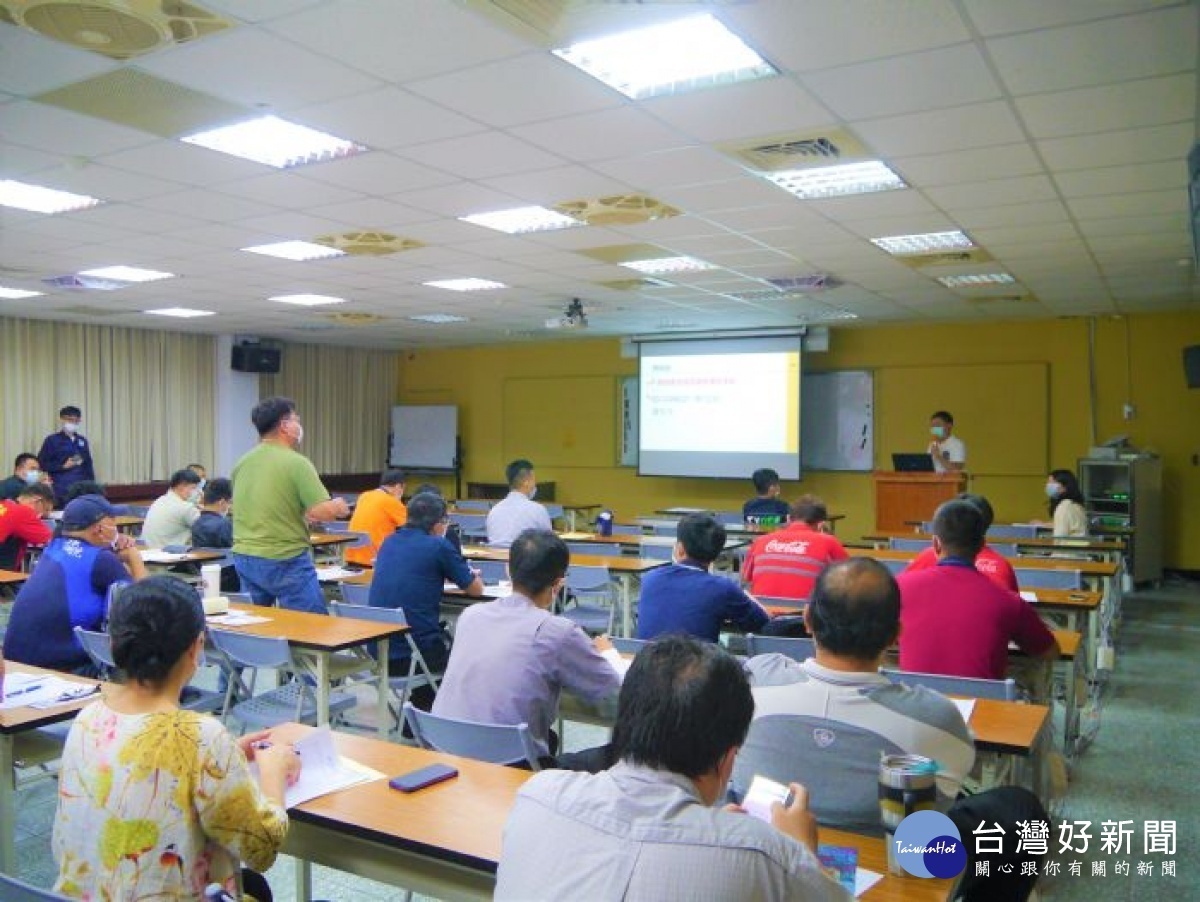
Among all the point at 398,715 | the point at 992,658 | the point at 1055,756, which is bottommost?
the point at 398,715

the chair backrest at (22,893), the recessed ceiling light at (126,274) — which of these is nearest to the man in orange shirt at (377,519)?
the recessed ceiling light at (126,274)

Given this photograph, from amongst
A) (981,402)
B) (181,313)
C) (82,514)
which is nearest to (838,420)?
(981,402)

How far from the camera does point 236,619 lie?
4.23m

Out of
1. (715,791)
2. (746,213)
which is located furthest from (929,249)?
(715,791)

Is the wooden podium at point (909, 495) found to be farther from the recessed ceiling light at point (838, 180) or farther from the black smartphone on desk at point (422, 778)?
the black smartphone on desk at point (422, 778)

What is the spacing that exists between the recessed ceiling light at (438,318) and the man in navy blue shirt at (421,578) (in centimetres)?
648

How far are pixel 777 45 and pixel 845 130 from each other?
1023mm

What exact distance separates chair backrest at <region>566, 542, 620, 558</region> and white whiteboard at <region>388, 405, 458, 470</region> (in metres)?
7.74

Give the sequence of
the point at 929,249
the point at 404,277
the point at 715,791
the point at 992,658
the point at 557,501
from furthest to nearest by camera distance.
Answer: the point at 557,501 < the point at 404,277 < the point at 929,249 < the point at 992,658 < the point at 715,791

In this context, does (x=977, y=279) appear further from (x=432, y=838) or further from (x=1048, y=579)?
(x=432, y=838)

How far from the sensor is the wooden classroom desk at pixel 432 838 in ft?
5.65

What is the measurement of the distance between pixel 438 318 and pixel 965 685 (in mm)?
9013

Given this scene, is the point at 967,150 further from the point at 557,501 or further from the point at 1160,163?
the point at 557,501

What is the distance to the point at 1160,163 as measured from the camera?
4699 mm
